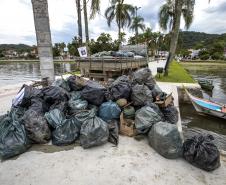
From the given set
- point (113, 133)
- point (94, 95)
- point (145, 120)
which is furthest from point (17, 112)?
point (145, 120)

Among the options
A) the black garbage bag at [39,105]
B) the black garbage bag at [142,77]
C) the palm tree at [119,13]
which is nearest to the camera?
the black garbage bag at [39,105]

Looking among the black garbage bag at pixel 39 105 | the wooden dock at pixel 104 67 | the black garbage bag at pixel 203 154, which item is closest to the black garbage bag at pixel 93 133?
the black garbage bag at pixel 39 105

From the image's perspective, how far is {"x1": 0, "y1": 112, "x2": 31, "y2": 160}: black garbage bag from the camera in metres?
2.70

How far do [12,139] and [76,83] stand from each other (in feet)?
6.23

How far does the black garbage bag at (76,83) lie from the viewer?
423 cm

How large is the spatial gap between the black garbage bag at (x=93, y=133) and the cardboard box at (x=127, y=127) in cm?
46

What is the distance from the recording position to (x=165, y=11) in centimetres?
1786

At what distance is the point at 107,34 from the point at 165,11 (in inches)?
737

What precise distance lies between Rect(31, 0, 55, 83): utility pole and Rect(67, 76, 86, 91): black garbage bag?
0.69 meters

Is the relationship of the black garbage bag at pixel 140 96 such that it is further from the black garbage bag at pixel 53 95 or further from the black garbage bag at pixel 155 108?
the black garbage bag at pixel 53 95

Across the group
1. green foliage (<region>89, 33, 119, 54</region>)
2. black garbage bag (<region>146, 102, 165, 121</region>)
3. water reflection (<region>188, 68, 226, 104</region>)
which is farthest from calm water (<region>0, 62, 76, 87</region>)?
black garbage bag (<region>146, 102, 165, 121</region>)

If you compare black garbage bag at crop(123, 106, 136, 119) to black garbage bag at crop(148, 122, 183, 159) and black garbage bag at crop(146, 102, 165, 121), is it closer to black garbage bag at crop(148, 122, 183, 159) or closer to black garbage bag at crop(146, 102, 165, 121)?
black garbage bag at crop(146, 102, 165, 121)

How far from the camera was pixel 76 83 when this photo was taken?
4.25 metres

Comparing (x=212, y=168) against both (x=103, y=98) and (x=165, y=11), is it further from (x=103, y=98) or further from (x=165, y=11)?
(x=165, y=11)
